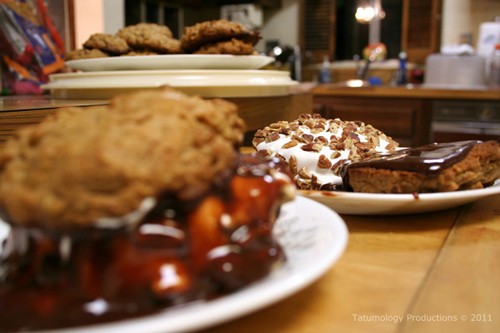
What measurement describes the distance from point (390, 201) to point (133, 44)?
3.15 ft

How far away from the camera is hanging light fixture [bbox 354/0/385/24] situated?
4656mm

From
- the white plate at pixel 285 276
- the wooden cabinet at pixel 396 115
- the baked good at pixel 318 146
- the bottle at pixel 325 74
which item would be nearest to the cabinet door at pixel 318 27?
the bottle at pixel 325 74

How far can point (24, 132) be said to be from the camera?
0.41 metres

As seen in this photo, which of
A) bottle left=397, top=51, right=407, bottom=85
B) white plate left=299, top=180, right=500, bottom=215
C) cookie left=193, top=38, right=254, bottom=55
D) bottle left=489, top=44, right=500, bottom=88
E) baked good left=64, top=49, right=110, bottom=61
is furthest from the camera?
bottle left=397, top=51, right=407, bottom=85

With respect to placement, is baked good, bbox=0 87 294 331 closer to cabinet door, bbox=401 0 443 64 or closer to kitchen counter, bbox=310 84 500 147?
kitchen counter, bbox=310 84 500 147

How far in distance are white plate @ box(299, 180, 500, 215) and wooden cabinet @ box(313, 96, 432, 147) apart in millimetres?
2659

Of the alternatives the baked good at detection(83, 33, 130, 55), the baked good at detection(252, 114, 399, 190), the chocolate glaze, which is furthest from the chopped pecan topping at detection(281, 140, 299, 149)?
the baked good at detection(83, 33, 130, 55)

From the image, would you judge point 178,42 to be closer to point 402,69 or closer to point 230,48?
point 230,48

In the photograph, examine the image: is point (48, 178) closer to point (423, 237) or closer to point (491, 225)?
point (423, 237)

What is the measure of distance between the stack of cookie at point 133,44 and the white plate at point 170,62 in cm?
10

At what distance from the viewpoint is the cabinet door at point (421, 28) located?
418 cm

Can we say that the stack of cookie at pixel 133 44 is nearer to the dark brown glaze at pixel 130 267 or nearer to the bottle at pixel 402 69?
the dark brown glaze at pixel 130 267

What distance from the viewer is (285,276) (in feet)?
1.22

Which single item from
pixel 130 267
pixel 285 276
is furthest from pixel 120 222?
pixel 285 276
